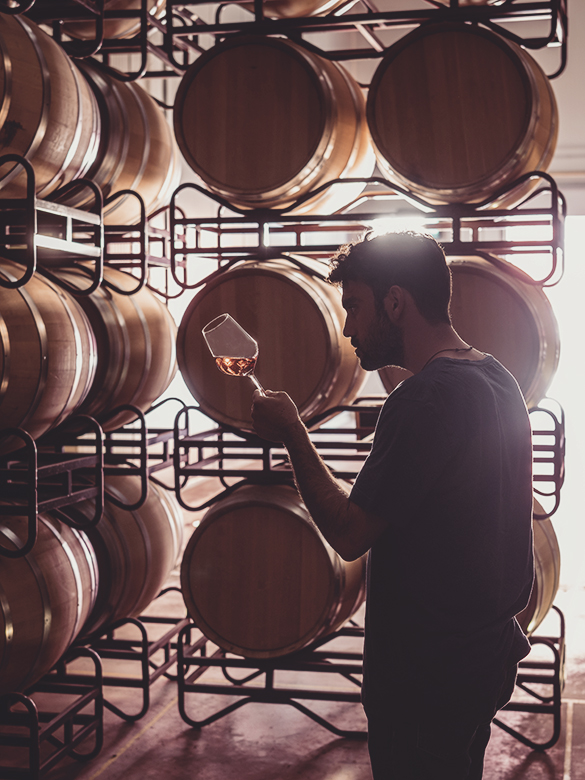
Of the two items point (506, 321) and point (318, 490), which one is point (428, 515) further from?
point (506, 321)

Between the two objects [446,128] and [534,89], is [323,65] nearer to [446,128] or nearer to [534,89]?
[446,128]

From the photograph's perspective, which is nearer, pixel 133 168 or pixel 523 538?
pixel 523 538

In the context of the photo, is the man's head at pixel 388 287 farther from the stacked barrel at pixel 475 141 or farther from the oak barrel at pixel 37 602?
the oak barrel at pixel 37 602

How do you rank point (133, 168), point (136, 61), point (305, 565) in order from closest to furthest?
point (305, 565) < point (133, 168) < point (136, 61)

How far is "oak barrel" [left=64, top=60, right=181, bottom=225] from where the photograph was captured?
3.52 metres

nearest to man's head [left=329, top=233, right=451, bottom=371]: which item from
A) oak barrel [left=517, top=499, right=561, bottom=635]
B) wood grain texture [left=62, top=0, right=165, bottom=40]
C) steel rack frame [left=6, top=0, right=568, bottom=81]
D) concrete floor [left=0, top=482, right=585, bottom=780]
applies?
steel rack frame [left=6, top=0, right=568, bottom=81]

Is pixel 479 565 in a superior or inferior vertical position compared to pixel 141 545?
superior

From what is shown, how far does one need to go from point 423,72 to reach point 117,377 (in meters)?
1.69

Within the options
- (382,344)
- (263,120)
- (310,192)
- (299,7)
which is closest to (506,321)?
(310,192)

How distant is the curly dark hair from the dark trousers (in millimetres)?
731

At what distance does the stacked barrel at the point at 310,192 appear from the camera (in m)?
3.00

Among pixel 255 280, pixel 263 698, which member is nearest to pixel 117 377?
pixel 255 280

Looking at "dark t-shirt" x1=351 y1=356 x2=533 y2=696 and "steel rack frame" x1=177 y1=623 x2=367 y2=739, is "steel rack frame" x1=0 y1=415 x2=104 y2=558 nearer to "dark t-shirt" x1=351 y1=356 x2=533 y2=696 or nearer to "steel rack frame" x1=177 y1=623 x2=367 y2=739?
"steel rack frame" x1=177 y1=623 x2=367 y2=739

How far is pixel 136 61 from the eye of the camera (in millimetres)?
7480
